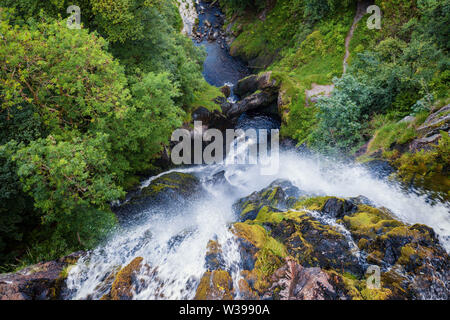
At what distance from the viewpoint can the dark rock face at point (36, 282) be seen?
6.32 metres

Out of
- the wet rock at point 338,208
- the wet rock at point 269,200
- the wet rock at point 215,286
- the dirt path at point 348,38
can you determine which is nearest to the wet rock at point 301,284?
the wet rock at point 215,286

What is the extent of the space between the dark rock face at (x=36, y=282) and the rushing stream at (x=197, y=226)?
0.35 m

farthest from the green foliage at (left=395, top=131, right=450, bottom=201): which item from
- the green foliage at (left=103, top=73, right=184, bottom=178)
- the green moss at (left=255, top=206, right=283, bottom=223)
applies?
the green foliage at (left=103, top=73, right=184, bottom=178)

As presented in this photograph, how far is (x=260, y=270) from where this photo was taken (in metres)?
7.05

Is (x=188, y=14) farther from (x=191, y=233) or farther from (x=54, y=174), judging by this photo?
(x=191, y=233)

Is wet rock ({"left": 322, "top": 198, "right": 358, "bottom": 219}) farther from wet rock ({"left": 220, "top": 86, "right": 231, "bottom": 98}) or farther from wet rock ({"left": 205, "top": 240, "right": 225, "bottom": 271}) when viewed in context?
wet rock ({"left": 220, "top": 86, "right": 231, "bottom": 98})

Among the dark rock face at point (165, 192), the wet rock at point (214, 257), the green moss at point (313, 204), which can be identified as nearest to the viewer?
the wet rock at point (214, 257)

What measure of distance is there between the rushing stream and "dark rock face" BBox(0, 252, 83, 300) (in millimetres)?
346

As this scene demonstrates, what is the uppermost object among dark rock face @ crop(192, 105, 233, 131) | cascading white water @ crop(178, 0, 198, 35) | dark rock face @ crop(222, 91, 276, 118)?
cascading white water @ crop(178, 0, 198, 35)

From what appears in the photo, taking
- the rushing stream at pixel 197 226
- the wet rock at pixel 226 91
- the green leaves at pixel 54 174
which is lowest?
the rushing stream at pixel 197 226

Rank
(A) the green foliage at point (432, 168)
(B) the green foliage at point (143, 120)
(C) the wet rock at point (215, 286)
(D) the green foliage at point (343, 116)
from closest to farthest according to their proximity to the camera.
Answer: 1. (C) the wet rock at point (215, 286)
2. (A) the green foliage at point (432, 168)
3. (B) the green foliage at point (143, 120)
4. (D) the green foliage at point (343, 116)

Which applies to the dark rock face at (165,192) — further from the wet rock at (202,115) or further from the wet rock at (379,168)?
the wet rock at (379,168)

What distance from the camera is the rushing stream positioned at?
737 centimetres
